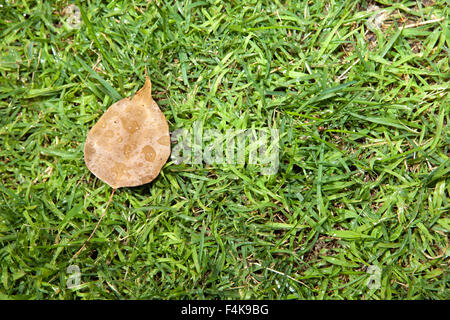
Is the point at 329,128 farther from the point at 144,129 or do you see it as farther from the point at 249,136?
the point at 144,129

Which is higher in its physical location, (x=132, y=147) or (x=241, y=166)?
(x=132, y=147)

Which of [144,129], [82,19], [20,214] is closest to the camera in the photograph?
[144,129]

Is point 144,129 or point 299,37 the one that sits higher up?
point 299,37

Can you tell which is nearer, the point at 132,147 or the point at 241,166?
the point at 132,147

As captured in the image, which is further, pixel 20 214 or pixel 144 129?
pixel 20 214
